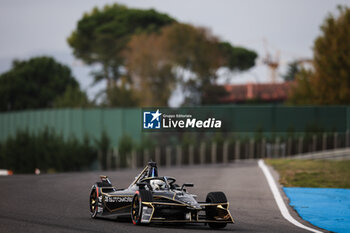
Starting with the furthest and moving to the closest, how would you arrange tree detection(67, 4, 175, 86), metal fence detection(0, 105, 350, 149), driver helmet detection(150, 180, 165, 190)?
tree detection(67, 4, 175, 86) < metal fence detection(0, 105, 350, 149) < driver helmet detection(150, 180, 165, 190)

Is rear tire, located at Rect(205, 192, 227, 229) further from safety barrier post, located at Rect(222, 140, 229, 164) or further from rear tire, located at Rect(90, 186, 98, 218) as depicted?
safety barrier post, located at Rect(222, 140, 229, 164)

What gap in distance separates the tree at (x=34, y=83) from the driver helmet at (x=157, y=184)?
81018 millimetres

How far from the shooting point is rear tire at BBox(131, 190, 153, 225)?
11.9m

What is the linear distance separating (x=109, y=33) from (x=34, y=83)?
1297cm

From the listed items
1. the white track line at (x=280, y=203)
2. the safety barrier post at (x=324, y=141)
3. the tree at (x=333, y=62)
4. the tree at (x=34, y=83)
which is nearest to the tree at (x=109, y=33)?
the tree at (x=34, y=83)

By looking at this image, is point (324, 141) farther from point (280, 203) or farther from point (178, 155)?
point (280, 203)

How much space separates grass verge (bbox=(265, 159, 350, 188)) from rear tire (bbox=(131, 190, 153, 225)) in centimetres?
1016

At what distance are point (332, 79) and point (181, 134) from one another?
508 inches

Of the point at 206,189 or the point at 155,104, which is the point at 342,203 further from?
the point at 155,104

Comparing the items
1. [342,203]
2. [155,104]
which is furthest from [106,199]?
[155,104]

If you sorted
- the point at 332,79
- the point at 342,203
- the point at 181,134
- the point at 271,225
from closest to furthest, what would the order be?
the point at 271,225, the point at 342,203, the point at 181,134, the point at 332,79

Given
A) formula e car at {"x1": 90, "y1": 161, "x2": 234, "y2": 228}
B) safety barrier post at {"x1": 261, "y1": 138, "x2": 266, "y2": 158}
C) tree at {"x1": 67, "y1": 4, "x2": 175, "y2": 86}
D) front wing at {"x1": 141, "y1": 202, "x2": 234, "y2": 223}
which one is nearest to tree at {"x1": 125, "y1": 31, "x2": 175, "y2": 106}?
tree at {"x1": 67, "y1": 4, "x2": 175, "y2": 86}

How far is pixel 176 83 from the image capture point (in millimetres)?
79000

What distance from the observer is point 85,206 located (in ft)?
52.5
